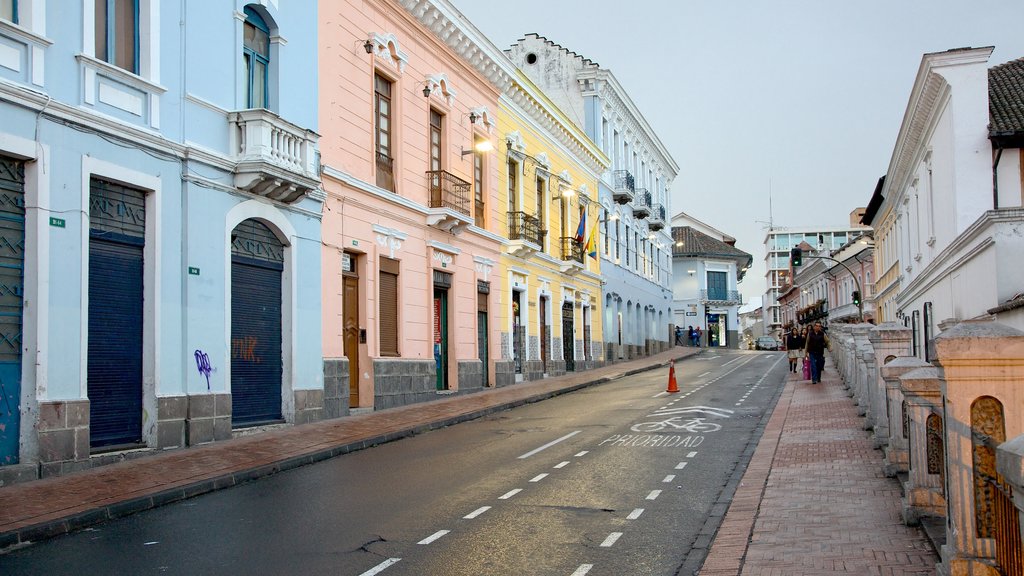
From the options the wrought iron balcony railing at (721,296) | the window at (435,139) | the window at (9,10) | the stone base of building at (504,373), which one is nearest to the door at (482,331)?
the stone base of building at (504,373)

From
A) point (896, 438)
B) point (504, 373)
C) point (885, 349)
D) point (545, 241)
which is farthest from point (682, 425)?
point (545, 241)

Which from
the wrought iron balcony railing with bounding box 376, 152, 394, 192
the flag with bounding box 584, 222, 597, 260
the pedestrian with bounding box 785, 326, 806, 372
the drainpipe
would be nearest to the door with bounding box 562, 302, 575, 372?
the flag with bounding box 584, 222, 597, 260

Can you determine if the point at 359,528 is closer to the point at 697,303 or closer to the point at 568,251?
the point at 568,251

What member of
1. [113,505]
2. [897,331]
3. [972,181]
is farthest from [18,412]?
[972,181]

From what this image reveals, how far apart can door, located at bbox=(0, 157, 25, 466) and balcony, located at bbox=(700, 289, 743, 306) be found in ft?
232

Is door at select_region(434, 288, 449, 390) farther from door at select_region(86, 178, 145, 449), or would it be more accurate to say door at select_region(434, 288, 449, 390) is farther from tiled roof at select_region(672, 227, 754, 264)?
tiled roof at select_region(672, 227, 754, 264)

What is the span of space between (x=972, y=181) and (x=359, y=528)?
20086 mm

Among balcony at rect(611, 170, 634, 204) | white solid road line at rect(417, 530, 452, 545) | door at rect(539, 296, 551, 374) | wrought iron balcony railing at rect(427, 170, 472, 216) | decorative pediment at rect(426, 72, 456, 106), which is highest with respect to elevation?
balcony at rect(611, 170, 634, 204)

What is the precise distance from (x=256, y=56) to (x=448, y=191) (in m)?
8.42

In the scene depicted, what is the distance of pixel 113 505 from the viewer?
30.1ft

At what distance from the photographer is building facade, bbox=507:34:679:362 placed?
42.8 meters

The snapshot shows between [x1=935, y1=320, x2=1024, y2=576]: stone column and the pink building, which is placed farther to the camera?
the pink building

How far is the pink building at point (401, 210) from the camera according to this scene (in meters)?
19.1

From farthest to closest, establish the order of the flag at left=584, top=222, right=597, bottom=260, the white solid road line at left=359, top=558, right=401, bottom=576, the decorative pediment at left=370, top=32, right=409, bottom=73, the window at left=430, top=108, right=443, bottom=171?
the flag at left=584, top=222, right=597, bottom=260
the window at left=430, top=108, right=443, bottom=171
the decorative pediment at left=370, top=32, right=409, bottom=73
the white solid road line at left=359, top=558, right=401, bottom=576
